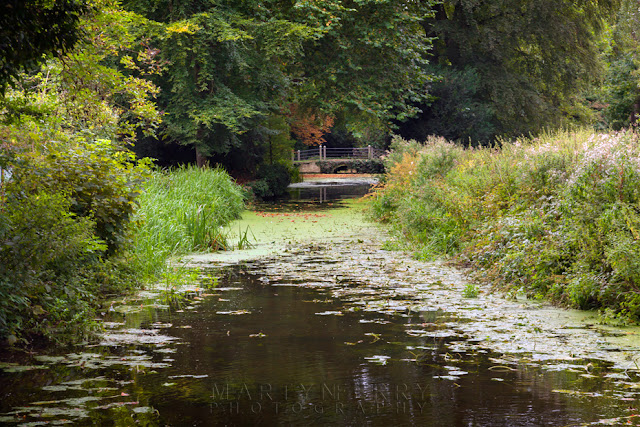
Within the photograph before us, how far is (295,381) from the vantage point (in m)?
5.50

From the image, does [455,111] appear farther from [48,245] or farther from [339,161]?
[48,245]

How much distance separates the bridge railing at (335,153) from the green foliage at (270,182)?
2488 cm

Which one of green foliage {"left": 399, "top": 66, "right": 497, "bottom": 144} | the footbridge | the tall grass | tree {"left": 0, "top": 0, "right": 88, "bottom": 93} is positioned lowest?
the tall grass

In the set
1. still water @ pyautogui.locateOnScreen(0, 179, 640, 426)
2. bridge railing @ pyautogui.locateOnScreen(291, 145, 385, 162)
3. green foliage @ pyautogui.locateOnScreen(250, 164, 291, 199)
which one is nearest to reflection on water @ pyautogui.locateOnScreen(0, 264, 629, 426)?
still water @ pyautogui.locateOnScreen(0, 179, 640, 426)

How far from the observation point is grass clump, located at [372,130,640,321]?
25.3ft

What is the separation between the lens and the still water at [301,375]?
185 inches

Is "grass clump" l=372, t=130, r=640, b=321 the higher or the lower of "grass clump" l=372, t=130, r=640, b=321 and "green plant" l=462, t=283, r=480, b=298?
the higher

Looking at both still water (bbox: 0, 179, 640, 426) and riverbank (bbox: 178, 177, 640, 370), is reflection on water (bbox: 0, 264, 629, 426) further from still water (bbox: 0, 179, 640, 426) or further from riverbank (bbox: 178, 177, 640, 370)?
riverbank (bbox: 178, 177, 640, 370)

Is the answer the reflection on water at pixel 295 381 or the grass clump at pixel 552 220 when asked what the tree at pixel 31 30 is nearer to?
the reflection on water at pixel 295 381

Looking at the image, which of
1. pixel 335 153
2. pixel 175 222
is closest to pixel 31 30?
pixel 175 222

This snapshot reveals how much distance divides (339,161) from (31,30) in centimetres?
5132

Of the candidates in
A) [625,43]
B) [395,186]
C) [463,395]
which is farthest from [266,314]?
[625,43]

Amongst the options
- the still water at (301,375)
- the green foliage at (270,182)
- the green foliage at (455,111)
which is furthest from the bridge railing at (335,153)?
the still water at (301,375)

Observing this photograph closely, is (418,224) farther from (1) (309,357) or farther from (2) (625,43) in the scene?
(2) (625,43)
